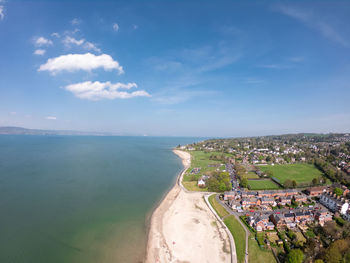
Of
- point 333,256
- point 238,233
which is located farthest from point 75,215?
point 333,256

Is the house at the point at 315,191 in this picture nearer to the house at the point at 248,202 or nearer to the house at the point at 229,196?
the house at the point at 248,202

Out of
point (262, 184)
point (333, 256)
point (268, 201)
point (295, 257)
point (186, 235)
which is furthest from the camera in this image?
point (262, 184)

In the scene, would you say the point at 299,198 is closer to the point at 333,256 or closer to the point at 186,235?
the point at 333,256

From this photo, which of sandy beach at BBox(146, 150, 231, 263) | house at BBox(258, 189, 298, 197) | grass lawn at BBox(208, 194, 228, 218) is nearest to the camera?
sandy beach at BBox(146, 150, 231, 263)

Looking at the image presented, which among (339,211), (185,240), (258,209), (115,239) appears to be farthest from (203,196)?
(339,211)

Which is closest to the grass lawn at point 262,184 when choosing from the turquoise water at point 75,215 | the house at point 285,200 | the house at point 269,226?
the house at point 285,200

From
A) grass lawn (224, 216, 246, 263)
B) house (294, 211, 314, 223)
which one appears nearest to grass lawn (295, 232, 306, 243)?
house (294, 211, 314, 223)

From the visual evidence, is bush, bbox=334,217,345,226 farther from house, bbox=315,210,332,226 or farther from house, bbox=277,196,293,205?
house, bbox=277,196,293,205
